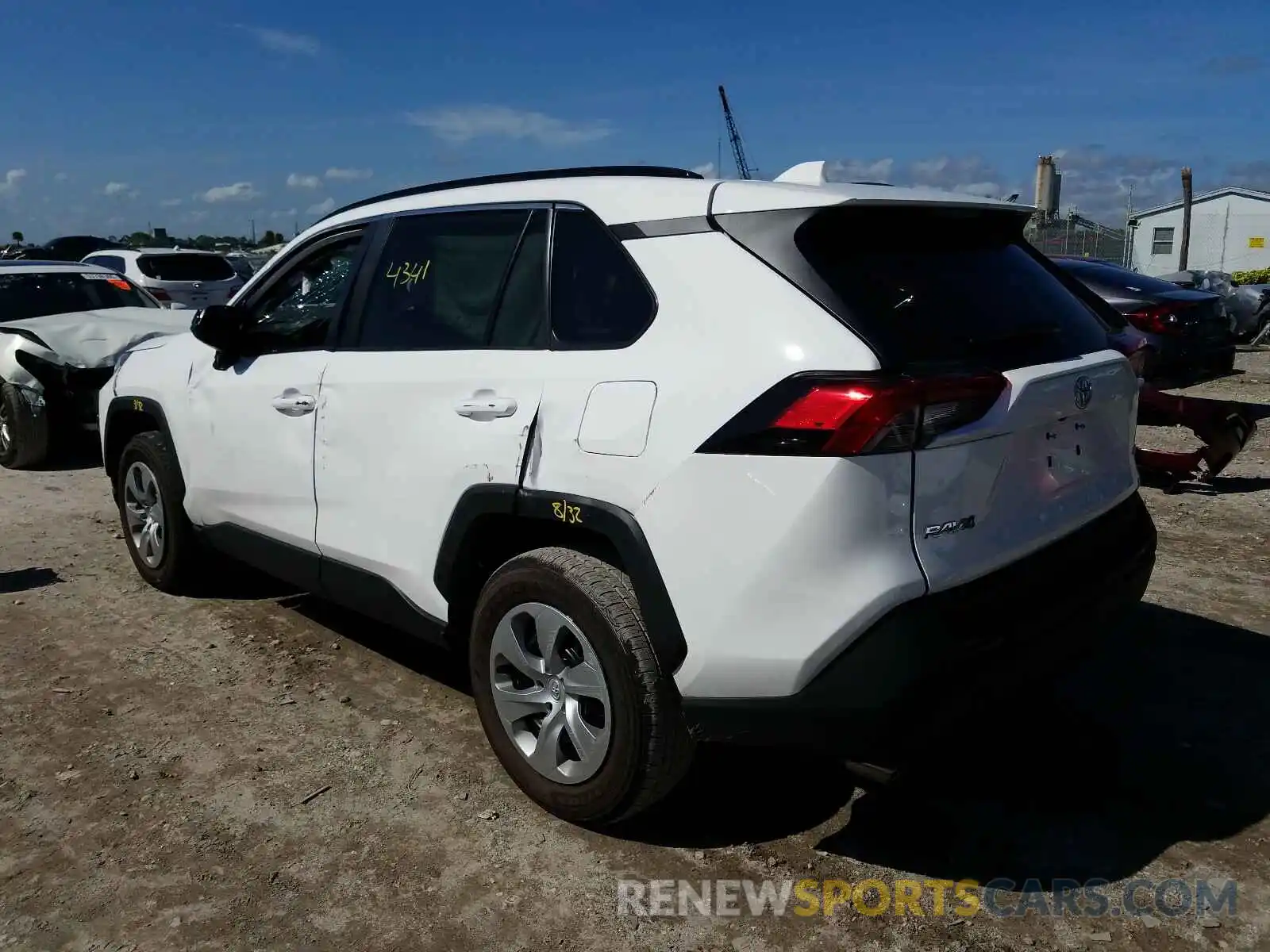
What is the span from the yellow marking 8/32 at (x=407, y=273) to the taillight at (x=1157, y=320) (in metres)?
8.99

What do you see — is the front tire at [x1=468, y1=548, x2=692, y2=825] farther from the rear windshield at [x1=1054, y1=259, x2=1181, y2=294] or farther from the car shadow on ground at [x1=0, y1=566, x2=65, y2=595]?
the rear windshield at [x1=1054, y1=259, x2=1181, y2=294]

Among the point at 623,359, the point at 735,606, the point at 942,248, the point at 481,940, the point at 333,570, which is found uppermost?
the point at 942,248

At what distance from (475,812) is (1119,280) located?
10257 mm

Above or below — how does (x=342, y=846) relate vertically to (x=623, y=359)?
below

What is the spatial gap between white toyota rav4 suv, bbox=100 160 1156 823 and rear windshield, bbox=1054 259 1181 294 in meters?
8.66

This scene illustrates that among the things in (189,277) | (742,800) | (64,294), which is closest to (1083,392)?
(742,800)

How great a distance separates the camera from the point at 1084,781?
3217 mm

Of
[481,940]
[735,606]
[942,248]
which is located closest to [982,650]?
[735,606]

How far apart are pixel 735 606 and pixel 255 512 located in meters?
2.42

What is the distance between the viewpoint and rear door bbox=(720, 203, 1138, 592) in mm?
2438

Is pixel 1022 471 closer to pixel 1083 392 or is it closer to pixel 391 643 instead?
pixel 1083 392

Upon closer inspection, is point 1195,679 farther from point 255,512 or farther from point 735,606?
point 255,512

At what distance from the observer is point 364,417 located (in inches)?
137

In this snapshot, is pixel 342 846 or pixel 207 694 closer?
pixel 342 846
